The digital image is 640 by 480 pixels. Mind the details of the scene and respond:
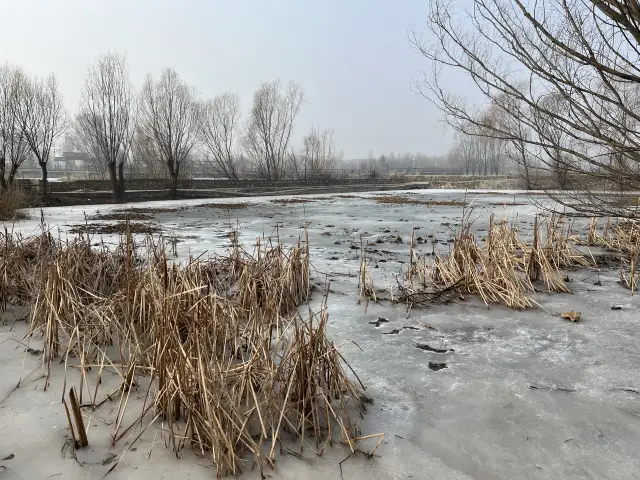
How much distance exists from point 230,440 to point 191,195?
907 inches

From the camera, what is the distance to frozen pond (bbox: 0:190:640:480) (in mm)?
1907

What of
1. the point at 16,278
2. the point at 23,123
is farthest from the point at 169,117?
the point at 16,278

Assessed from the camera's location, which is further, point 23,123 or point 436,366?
point 23,123

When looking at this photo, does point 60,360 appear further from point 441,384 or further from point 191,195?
point 191,195

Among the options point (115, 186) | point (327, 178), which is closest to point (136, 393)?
point (115, 186)

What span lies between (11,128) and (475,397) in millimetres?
20511

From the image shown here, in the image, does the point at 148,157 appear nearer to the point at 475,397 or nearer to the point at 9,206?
the point at 9,206

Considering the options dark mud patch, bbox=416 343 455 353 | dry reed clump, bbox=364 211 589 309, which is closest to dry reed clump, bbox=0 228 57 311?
dark mud patch, bbox=416 343 455 353

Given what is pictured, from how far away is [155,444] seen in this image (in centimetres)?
201

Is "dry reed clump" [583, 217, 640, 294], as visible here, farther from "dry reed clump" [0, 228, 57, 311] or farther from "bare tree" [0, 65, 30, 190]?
"bare tree" [0, 65, 30, 190]

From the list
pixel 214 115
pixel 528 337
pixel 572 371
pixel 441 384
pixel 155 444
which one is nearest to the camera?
pixel 155 444

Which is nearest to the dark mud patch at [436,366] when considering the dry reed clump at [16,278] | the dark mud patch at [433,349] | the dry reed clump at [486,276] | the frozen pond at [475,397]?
the frozen pond at [475,397]

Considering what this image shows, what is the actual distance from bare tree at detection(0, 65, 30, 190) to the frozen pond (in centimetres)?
1730

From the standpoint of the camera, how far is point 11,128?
17109mm
